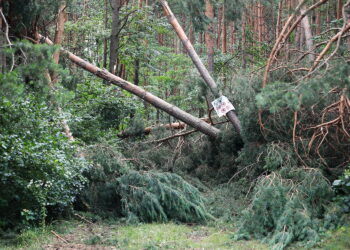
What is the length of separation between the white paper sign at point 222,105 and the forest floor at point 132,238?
2.89 metres

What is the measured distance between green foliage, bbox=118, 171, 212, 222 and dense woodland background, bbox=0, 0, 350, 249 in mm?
22

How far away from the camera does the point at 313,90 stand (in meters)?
5.42

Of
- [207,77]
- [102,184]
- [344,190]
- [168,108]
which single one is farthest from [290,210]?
[168,108]

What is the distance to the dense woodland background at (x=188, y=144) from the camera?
6656mm

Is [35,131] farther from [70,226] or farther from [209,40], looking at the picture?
[209,40]

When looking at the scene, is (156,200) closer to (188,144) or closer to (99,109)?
(188,144)

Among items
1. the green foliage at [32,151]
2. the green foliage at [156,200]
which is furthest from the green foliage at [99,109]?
the green foliage at [32,151]

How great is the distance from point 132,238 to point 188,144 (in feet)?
15.4

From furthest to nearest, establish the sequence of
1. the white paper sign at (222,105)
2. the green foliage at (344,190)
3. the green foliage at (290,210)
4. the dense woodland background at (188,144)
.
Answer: the white paper sign at (222,105) → the green foliage at (344,190) → the green foliage at (290,210) → the dense woodland background at (188,144)

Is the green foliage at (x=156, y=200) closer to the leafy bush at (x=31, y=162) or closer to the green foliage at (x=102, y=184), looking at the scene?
the green foliage at (x=102, y=184)

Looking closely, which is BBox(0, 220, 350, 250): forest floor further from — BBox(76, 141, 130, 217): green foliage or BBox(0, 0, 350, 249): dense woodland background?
BBox(76, 141, 130, 217): green foliage

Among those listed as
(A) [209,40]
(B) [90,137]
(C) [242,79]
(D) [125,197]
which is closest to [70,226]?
(D) [125,197]

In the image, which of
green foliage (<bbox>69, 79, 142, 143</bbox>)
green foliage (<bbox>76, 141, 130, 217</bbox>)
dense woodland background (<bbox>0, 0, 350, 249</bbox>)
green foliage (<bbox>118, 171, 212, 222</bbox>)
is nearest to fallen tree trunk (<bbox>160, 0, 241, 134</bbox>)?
dense woodland background (<bbox>0, 0, 350, 249</bbox>)

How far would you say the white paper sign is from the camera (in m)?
10.2
